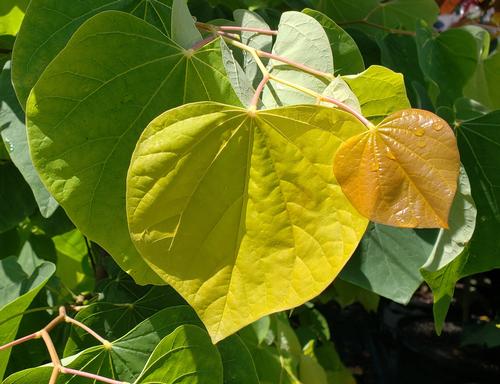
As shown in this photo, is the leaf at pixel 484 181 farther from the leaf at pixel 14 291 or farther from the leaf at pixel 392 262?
the leaf at pixel 14 291

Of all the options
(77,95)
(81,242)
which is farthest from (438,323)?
(81,242)

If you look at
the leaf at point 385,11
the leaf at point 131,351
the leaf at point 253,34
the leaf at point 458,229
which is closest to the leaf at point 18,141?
the leaf at point 131,351

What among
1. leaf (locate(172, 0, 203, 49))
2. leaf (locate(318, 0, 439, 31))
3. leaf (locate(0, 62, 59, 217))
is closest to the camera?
leaf (locate(172, 0, 203, 49))

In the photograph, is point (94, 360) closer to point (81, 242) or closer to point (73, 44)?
point (73, 44)

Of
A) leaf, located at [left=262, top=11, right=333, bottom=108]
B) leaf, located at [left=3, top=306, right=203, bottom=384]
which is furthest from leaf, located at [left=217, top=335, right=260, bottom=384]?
leaf, located at [left=262, top=11, right=333, bottom=108]

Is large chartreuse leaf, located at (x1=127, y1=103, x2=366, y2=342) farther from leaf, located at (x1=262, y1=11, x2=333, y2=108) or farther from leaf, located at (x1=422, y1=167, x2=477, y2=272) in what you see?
leaf, located at (x1=422, y1=167, x2=477, y2=272)

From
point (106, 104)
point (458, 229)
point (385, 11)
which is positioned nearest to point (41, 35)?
point (106, 104)
